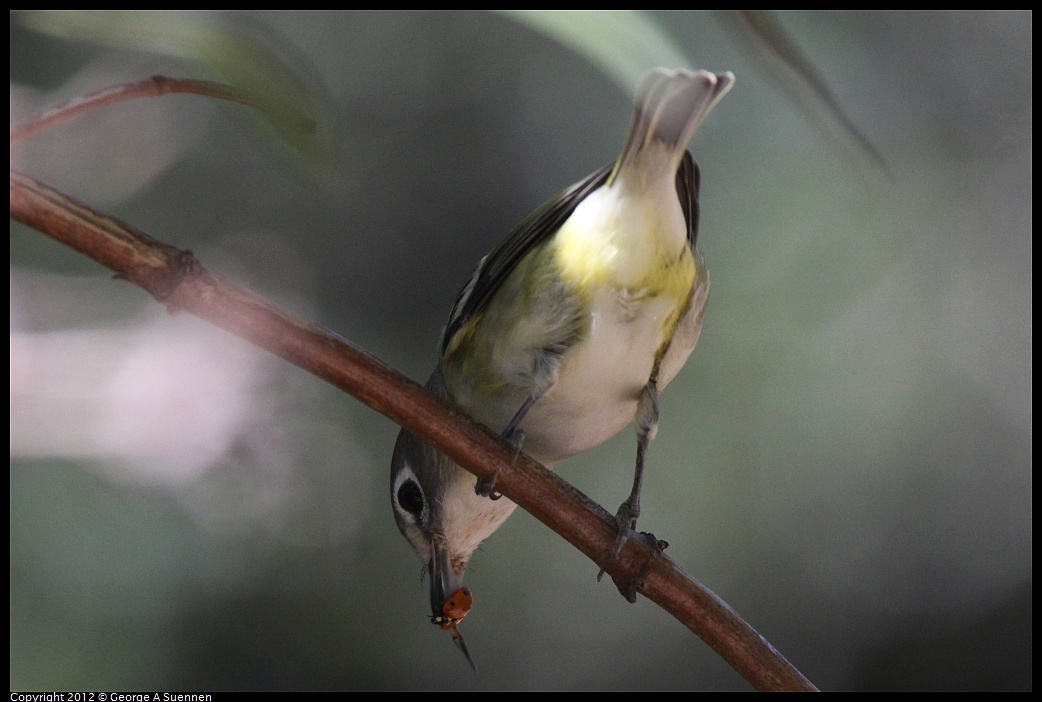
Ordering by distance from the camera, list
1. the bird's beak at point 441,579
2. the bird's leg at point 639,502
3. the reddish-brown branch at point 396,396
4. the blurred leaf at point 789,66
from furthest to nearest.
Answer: the bird's beak at point 441,579, the bird's leg at point 639,502, the reddish-brown branch at point 396,396, the blurred leaf at point 789,66

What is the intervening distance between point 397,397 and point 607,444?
2.28 metres

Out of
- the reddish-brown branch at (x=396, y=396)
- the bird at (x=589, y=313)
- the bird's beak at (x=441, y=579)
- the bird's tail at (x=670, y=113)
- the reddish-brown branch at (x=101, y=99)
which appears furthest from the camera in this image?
the bird's beak at (x=441, y=579)

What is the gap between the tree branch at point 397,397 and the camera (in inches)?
32.0

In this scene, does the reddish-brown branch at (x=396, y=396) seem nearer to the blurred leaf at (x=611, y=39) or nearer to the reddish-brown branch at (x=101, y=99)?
the reddish-brown branch at (x=101, y=99)

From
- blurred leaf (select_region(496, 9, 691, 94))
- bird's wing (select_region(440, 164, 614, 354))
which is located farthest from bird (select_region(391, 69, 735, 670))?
blurred leaf (select_region(496, 9, 691, 94))

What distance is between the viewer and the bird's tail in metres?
1.07

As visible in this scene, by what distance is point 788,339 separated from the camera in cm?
346

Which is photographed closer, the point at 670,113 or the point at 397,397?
the point at 397,397

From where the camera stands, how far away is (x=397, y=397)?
1.04 meters

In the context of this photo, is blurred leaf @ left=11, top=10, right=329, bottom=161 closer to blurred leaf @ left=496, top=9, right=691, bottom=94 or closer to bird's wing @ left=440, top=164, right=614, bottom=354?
blurred leaf @ left=496, top=9, right=691, bottom=94

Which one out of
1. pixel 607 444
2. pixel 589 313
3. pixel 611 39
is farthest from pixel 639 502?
pixel 607 444

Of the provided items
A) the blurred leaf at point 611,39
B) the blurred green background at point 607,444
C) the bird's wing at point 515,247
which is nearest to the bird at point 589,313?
the bird's wing at point 515,247

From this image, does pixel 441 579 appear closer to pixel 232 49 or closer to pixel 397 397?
pixel 397 397

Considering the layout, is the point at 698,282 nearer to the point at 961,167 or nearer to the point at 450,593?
the point at 450,593
